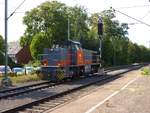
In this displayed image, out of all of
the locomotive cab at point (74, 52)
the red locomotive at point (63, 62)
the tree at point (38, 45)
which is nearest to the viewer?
the red locomotive at point (63, 62)

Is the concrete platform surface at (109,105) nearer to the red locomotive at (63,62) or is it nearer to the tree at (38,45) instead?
the red locomotive at (63,62)

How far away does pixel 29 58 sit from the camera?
107812mm

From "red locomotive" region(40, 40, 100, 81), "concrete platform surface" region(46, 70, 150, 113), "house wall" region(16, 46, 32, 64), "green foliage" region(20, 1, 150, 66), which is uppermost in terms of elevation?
"green foliage" region(20, 1, 150, 66)

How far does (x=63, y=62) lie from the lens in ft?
103

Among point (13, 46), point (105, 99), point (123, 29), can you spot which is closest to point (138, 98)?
point (105, 99)

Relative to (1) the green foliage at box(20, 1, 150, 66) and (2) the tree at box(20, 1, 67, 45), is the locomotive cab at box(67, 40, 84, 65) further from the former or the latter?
(2) the tree at box(20, 1, 67, 45)

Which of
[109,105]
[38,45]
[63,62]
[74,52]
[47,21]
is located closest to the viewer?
[109,105]

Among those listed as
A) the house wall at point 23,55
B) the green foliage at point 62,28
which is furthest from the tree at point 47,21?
the house wall at point 23,55

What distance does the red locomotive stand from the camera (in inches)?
1206

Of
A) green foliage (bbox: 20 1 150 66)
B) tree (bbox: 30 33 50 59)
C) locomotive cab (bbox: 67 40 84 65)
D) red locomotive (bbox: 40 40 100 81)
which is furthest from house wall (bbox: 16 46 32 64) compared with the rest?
locomotive cab (bbox: 67 40 84 65)

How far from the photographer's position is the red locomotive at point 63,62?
101 ft

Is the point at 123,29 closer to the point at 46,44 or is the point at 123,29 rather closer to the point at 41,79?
the point at 46,44

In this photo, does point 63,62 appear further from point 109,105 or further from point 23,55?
point 23,55

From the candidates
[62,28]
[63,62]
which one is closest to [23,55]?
[62,28]
